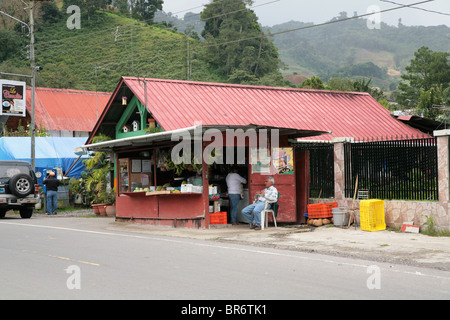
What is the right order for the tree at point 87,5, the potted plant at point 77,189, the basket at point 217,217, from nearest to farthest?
the basket at point 217,217
the potted plant at point 77,189
the tree at point 87,5

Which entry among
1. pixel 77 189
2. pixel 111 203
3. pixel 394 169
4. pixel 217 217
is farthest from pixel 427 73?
pixel 217 217

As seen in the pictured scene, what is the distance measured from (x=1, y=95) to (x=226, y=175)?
2033 cm

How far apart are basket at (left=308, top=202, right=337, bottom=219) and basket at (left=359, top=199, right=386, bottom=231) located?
1.42m

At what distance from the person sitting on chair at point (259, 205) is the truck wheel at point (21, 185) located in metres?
9.95

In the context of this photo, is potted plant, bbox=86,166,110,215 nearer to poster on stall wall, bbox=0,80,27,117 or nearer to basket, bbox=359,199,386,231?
poster on stall wall, bbox=0,80,27,117

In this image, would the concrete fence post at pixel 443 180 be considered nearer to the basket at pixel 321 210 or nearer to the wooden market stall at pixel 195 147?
the basket at pixel 321 210

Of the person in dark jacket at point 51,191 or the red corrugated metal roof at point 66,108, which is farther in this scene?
the red corrugated metal roof at point 66,108

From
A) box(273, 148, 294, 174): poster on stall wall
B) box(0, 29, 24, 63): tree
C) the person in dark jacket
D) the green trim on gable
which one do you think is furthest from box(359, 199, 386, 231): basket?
box(0, 29, 24, 63): tree

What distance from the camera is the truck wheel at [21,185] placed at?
73.4 feet

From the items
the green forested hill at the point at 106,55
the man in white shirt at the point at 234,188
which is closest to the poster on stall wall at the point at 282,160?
the man in white shirt at the point at 234,188

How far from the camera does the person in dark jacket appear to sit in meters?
25.5

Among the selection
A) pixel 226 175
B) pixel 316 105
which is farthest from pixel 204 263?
pixel 316 105

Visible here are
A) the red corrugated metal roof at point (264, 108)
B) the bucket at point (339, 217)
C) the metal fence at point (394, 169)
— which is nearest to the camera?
the metal fence at point (394, 169)
